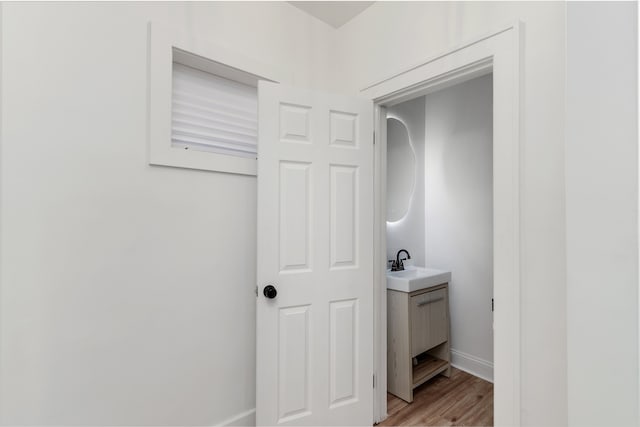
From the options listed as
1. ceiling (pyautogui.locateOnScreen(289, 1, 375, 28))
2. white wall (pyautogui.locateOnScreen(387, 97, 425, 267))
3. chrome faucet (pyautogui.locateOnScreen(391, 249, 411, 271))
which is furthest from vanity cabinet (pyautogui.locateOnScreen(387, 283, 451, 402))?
ceiling (pyautogui.locateOnScreen(289, 1, 375, 28))

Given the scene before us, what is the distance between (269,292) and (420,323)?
4.26ft

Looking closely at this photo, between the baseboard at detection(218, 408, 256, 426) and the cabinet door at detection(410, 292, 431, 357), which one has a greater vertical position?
the cabinet door at detection(410, 292, 431, 357)

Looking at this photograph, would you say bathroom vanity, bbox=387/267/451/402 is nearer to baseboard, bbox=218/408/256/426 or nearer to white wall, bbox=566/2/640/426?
baseboard, bbox=218/408/256/426

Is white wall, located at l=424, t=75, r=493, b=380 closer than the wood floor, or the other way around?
the wood floor

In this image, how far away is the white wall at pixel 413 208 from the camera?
2871 mm

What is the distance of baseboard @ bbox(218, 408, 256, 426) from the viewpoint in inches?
66.2

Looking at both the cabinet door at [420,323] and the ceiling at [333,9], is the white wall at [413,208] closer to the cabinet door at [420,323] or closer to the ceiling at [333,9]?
the cabinet door at [420,323]

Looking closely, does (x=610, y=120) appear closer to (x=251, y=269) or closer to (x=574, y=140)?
(x=574, y=140)

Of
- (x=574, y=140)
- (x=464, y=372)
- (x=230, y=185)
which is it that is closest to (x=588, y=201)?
(x=574, y=140)

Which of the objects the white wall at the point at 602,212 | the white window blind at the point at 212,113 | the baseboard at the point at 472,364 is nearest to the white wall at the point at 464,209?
the baseboard at the point at 472,364

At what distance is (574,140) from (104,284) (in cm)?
165

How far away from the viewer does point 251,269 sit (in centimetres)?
179

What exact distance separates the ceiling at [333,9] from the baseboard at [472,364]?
282 centimetres

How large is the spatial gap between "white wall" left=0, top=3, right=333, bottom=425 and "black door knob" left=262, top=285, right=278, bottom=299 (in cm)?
23
